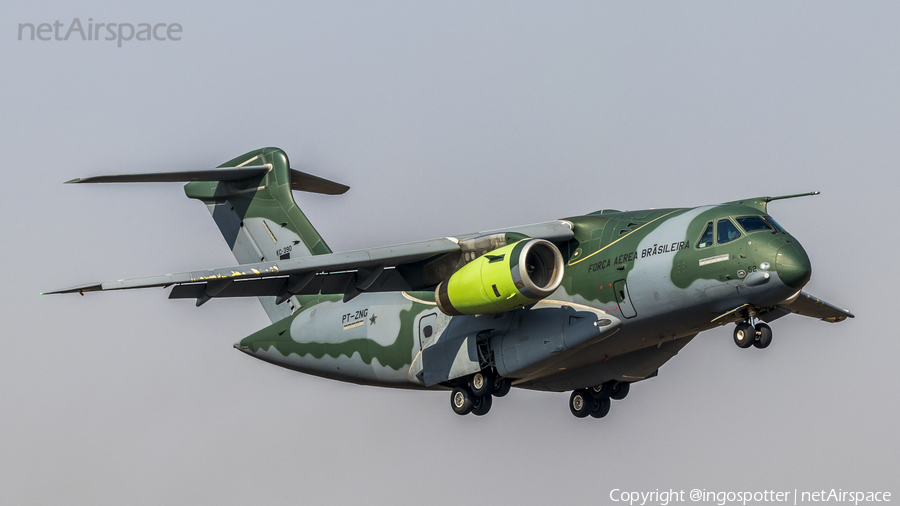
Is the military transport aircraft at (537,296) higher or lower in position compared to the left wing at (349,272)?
lower

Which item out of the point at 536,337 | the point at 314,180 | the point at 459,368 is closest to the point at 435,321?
the point at 459,368

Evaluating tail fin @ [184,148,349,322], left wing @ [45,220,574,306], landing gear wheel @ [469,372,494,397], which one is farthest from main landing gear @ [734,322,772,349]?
tail fin @ [184,148,349,322]

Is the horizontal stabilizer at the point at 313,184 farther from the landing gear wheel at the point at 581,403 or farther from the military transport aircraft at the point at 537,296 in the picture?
the landing gear wheel at the point at 581,403

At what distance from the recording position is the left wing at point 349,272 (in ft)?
43.0

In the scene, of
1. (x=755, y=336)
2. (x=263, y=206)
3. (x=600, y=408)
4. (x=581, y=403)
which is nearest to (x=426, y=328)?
(x=581, y=403)

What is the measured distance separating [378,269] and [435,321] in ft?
4.23

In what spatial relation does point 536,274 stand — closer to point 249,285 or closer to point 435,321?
point 435,321

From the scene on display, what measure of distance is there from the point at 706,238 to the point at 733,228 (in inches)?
13.6

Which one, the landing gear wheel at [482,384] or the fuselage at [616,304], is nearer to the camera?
the fuselage at [616,304]

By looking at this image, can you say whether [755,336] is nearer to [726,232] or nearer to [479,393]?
[726,232]

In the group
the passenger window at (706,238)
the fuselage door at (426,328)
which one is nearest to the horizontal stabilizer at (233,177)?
the fuselage door at (426,328)

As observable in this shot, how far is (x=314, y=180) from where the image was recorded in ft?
59.9

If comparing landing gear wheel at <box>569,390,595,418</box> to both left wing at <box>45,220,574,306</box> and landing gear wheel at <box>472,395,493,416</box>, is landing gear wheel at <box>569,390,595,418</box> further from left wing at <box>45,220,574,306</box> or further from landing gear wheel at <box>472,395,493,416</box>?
left wing at <box>45,220,574,306</box>

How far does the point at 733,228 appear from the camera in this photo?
496 inches
